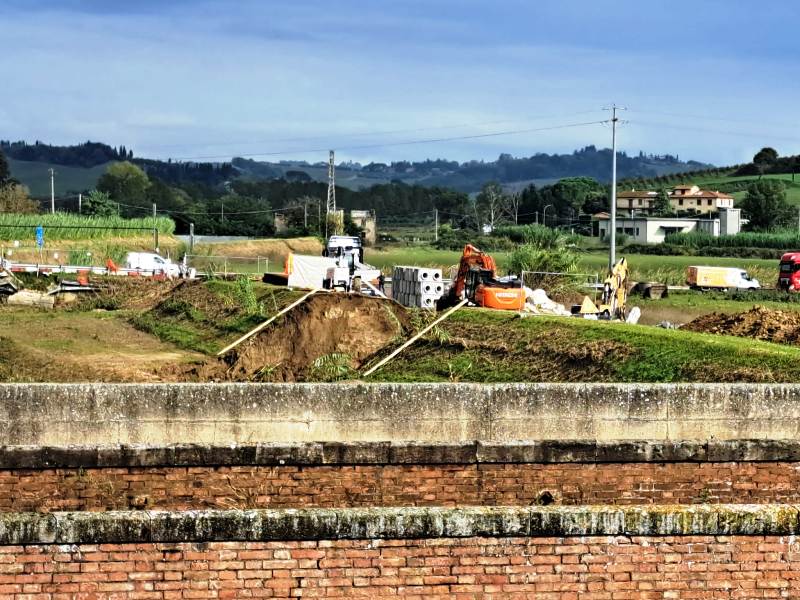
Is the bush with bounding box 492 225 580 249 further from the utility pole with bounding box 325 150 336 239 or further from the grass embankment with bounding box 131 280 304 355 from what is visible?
the grass embankment with bounding box 131 280 304 355

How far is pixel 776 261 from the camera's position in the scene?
7838 cm

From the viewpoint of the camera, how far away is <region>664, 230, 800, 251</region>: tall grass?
3516 inches

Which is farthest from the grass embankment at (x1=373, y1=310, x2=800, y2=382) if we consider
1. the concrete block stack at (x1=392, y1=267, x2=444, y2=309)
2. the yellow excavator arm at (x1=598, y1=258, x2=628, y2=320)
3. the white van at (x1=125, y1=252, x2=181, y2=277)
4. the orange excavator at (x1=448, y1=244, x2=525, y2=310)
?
the white van at (x1=125, y1=252, x2=181, y2=277)

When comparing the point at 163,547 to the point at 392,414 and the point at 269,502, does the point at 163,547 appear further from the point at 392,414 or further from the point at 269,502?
the point at 392,414

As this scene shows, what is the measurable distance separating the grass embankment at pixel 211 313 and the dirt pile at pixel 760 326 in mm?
12244

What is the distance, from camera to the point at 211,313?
40.9 meters

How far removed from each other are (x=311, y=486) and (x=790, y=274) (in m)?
47.2

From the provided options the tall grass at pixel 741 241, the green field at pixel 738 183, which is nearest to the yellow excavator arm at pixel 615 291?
the tall grass at pixel 741 241

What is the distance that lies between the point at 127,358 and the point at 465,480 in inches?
890

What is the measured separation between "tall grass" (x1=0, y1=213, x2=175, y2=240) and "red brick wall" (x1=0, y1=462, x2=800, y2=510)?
63.2 metres

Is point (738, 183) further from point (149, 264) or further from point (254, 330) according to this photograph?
point (254, 330)

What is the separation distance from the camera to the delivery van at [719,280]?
2202 inches

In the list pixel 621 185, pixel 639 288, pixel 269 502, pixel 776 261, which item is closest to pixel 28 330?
pixel 639 288

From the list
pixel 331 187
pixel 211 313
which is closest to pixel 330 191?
pixel 331 187
